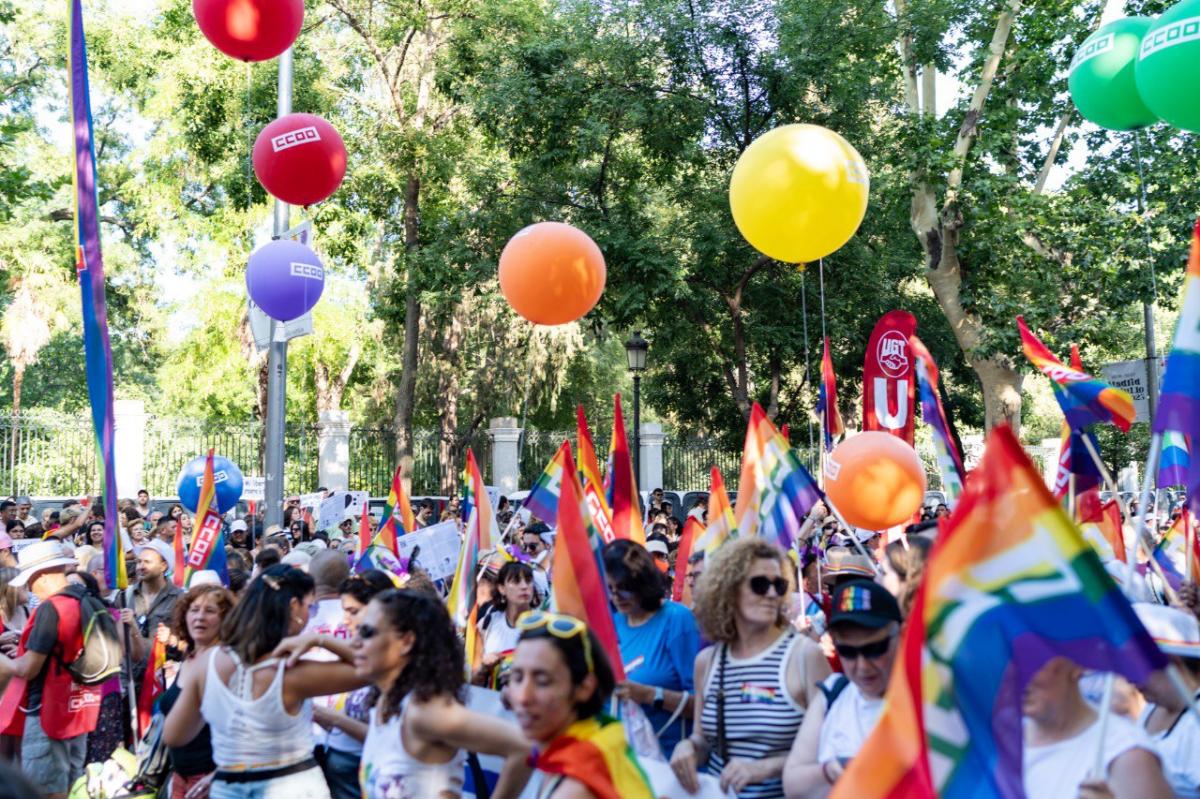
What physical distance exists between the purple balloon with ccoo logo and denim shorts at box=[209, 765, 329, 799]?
8.64 metres

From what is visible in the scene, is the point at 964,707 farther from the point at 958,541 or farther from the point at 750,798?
the point at 750,798

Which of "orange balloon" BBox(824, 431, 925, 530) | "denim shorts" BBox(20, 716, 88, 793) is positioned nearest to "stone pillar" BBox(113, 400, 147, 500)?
"denim shorts" BBox(20, 716, 88, 793)

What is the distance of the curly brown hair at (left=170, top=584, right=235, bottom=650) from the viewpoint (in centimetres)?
498

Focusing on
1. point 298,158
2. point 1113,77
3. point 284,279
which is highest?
point 1113,77

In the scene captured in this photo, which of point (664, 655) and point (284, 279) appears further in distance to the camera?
point (284, 279)

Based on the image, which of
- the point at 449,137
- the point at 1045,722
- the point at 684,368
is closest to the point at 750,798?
the point at 1045,722

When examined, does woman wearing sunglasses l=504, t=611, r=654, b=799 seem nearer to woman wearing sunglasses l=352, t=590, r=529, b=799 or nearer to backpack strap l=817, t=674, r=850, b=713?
woman wearing sunglasses l=352, t=590, r=529, b=799

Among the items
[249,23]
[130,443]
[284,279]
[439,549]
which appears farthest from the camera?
[130,443]

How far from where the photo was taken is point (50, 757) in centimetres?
630

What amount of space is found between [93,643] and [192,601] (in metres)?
1.60

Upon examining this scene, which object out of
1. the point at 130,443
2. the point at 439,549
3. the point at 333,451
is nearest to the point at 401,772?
the point at 439,549

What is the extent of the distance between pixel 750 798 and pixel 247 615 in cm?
181

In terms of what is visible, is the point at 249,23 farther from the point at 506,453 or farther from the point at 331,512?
the point at 506,453

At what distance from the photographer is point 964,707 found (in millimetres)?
2521
